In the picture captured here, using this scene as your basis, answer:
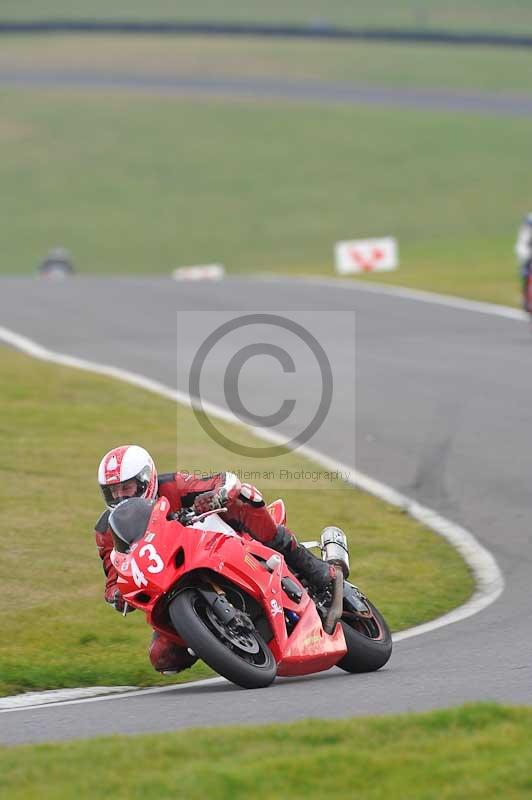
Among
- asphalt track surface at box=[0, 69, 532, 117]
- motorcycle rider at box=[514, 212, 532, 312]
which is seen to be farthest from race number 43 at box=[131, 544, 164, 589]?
asphalt track surface at box=[0, 69, 532, 117]

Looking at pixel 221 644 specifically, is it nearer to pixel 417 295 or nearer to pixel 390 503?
pixel 390 503

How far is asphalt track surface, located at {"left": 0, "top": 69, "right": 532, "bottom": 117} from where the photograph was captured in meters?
47.9

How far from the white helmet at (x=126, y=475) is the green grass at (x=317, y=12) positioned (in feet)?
165

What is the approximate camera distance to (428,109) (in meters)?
47.3

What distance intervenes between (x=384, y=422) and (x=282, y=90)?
36.0 metres

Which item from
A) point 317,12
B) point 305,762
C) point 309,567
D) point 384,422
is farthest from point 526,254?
point 317,12

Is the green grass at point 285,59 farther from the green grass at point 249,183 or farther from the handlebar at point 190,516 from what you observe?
the handlebar at point 190,516

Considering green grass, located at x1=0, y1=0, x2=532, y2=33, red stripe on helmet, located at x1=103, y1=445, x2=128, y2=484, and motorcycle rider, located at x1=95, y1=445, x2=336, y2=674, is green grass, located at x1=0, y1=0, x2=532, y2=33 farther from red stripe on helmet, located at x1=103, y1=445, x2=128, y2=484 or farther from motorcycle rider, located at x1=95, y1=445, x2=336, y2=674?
red stripe on helmet, located at x1=103, y1=445, x2=128, y2=484

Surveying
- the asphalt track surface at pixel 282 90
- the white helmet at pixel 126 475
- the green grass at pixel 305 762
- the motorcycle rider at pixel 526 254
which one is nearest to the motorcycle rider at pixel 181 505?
the white helmet at pixel 126 475

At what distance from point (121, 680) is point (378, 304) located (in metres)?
16.6

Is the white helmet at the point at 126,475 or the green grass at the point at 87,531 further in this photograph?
the green grass at the point at 87,531

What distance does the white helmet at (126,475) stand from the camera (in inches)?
294

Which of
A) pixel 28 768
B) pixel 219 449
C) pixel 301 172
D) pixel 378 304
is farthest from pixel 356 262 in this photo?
pixel 28 768

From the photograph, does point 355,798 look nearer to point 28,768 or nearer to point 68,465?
point 28,768
